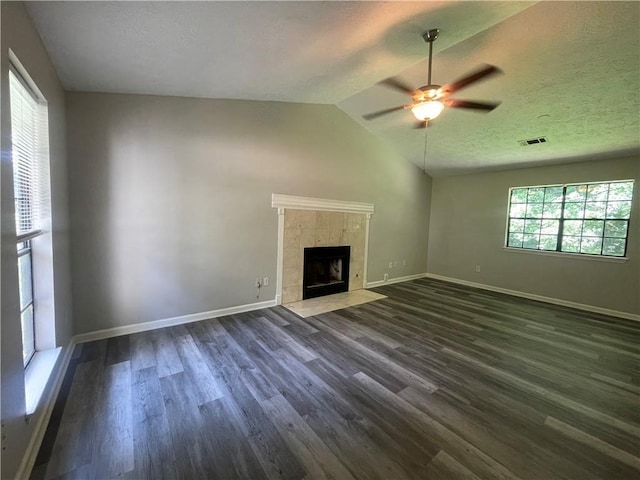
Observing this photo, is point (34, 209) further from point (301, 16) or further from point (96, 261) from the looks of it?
point (301, 16)

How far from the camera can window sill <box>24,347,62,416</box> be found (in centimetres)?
163

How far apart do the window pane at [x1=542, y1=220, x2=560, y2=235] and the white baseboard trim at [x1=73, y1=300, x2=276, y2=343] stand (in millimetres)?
5431

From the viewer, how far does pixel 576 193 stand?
4797 millimetres

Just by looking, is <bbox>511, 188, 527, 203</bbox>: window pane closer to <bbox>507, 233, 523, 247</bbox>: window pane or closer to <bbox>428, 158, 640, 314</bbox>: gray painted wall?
<bbox>428, 158, 640, 314</bbox>: gray painted wall

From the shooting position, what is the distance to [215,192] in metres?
3.55

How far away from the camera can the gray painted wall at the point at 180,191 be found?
2842 millimetres

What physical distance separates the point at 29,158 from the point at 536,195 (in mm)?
7251

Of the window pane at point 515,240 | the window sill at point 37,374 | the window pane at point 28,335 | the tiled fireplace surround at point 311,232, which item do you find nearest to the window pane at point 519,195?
the window pane at point 515,240

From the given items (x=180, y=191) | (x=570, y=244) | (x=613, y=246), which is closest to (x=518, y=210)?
(x=570, y=244)

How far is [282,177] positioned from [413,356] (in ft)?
9.96

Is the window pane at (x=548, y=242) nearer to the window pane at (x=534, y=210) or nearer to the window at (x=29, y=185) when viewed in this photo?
the window pane at (x=534, y=210)

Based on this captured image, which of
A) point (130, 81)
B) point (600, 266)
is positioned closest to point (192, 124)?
point (130, 81)

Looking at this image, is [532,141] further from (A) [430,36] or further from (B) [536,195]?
(A) [430,36]

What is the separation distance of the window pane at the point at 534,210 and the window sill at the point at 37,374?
721 centimetres
